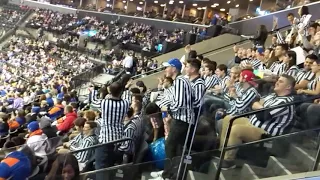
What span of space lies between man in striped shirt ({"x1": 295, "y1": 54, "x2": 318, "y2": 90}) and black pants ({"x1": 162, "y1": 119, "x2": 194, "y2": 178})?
1267 mm

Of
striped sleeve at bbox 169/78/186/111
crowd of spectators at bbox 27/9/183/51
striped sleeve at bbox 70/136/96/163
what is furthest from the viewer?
crowd of spectators at bbox 27/9/183/51

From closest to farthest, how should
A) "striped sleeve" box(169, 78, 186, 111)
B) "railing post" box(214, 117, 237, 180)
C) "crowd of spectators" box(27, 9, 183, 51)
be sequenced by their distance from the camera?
"railing post" box(214, 117, 237, 180) < "striped sleeve" box(169, 78, 186, 111) < "crowd of spectators" box(27, 9, 183, 51)

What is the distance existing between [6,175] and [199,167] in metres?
1.93

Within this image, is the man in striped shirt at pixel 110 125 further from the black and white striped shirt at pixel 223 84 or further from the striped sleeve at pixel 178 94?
the black and white striped shirt at pixel 223 84

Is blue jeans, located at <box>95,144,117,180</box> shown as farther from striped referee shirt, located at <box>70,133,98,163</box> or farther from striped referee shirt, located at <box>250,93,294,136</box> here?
striped referee shirt, located at <box>250,93,294,136</box>

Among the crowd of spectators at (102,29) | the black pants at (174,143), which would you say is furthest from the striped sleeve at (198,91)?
the crowd of spectators at (102,29)

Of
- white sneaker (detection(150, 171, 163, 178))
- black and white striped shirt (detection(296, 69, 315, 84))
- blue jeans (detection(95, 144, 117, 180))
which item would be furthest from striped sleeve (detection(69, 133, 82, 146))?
black and white striped shirt (detection(296, 69, 315, 84))

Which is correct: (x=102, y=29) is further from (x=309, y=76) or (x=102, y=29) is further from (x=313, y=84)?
(x=313, y=84)

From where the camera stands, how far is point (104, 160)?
16.5 ft

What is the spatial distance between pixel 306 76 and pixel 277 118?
54.6 inches

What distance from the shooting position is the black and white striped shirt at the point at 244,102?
15.2ft

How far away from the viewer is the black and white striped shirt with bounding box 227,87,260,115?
15.2ft

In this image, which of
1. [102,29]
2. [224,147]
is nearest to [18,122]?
[224,147]

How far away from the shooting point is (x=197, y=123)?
4891mm
